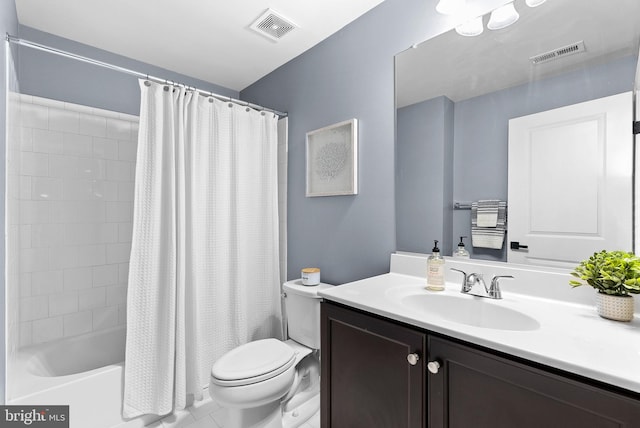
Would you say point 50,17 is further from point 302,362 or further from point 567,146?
point 567,146

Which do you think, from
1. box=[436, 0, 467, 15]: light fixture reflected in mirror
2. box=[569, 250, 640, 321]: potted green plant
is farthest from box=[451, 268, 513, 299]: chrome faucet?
box=[436, 0, 467, 15]: light fixture reflected in mirror

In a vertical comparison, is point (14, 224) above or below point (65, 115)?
below

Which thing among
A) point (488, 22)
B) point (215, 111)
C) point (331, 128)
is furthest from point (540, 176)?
point (215, 111)

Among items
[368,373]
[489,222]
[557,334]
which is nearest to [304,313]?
[368,373]

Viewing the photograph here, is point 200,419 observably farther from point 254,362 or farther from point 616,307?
point 616,307

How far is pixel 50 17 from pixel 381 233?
2.33 metres

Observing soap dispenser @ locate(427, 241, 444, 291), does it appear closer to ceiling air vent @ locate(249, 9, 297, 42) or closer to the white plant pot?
the white plant pot

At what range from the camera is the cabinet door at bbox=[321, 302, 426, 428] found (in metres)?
0.92

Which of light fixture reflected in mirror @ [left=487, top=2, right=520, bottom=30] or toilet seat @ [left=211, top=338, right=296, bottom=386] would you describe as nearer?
light fixture reflected in mirror @ [left=487, top=2, right=520, bottom=30]

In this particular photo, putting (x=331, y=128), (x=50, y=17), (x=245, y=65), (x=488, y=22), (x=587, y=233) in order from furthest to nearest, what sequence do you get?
(x=245, y=65) < (x=331, y=128) < (x=50, y=17) < (x=488, y=22) < (x=587, y=233)

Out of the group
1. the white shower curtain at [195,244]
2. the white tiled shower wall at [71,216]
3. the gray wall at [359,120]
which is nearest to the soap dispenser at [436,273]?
the gray wall at [359,120]

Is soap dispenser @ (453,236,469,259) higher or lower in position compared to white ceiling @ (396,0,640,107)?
lower

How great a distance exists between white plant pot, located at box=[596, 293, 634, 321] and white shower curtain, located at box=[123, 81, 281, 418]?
5.73 feet

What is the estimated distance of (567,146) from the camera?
1094mm
